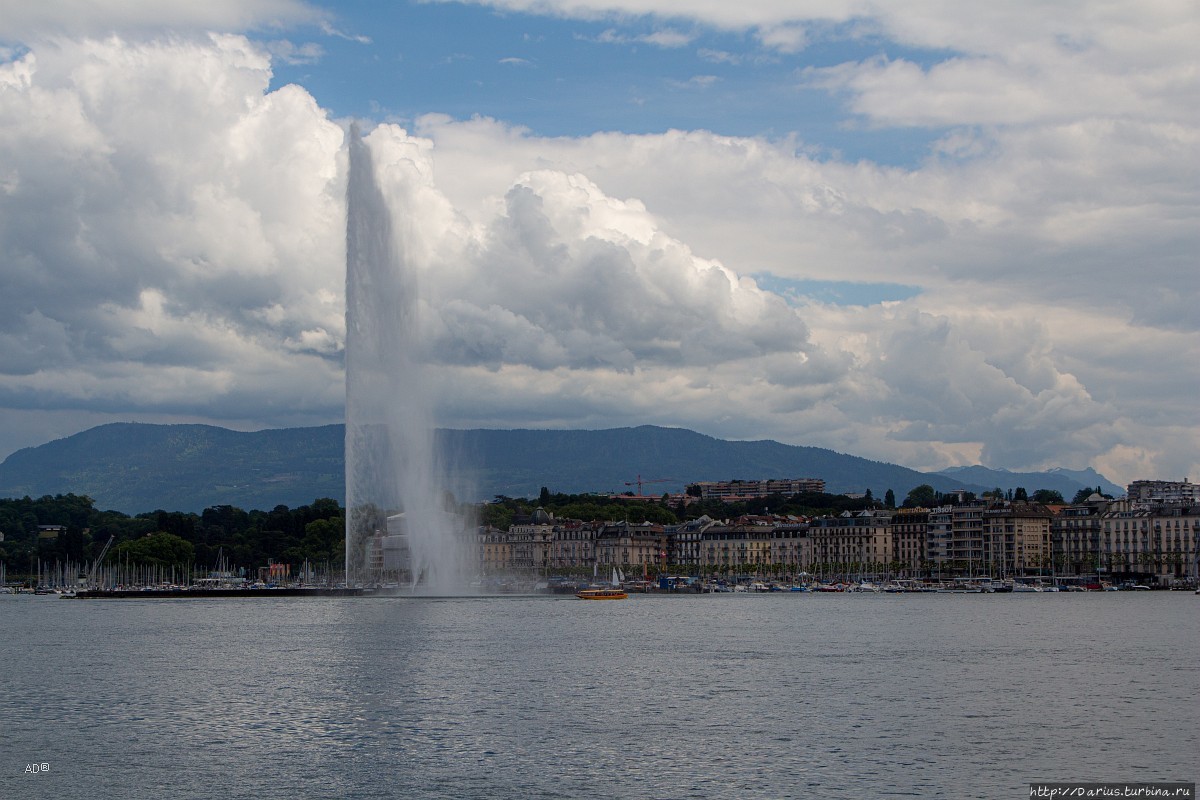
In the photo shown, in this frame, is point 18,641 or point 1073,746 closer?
point 1073,746

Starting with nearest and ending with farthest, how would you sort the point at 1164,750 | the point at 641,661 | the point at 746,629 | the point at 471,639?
the point at 1164,750, the point at 641,661, the point at 471,639, the point at 746,629

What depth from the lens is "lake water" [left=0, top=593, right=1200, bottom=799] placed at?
35469mm

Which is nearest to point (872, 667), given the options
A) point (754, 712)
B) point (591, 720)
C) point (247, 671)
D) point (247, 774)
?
point (754, 712)

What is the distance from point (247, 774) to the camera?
36.0 m

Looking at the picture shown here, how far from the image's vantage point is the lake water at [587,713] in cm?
3547

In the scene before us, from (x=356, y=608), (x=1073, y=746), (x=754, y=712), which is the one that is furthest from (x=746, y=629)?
(x=1073, y=746)

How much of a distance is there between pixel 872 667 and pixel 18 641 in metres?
49.8

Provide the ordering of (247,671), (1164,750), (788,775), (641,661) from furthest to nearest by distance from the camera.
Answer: (641,661), (247,671), (1164,750), (788,775)

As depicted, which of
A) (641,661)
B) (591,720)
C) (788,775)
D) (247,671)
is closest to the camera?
(788,775)

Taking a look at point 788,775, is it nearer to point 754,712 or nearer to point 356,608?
point 754,712

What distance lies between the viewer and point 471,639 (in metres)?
77.2

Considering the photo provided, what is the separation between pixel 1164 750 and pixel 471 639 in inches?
1743

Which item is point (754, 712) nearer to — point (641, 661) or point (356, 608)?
point (641, 661)

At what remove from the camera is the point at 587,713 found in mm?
46688
